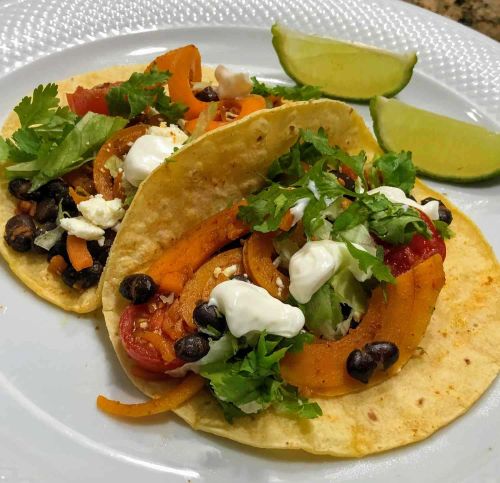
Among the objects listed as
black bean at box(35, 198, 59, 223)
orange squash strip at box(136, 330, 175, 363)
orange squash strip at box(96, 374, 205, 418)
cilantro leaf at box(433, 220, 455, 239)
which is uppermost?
cilantro leaf at box(433, 220, 455, 239)

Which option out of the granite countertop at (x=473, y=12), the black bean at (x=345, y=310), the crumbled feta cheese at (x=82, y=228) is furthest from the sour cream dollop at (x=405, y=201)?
the granite countertop at (x=473, y=12)

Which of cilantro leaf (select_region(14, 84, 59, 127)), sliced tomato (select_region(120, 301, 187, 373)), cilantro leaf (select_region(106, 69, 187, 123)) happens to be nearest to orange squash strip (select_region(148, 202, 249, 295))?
sliced tomato (select_region(120, 301, 187, 373))

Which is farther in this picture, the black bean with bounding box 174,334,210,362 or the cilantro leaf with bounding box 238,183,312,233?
the cilantro leaf with bounding box 238,183,312,233

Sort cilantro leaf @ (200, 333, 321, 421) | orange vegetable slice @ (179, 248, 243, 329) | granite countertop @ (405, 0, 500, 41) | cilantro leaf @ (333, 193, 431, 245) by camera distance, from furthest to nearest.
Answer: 1. granite countertop @ (405, 0, 500, 41)
2. cilantro leaf @ (333, 193, 431, 245)
3. orange vegetable slice @ (179, 248, 243, 329)
4. cilantro leaf @ (200, 333, 321, 421)

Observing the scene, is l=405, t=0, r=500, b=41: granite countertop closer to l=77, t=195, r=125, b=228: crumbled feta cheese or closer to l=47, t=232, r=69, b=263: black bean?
l=77, t=195, r=125, b=228: crumbled feta cheese

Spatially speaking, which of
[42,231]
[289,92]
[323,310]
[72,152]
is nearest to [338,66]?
[289,92]
